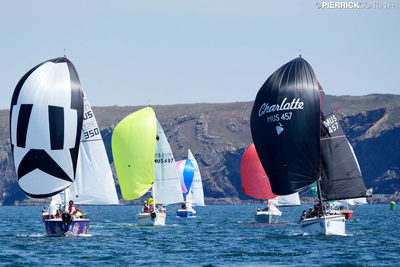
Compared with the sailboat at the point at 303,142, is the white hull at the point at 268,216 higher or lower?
lower

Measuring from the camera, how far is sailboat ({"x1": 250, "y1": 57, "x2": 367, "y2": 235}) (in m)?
39.4

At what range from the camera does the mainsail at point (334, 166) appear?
4003 centimetres

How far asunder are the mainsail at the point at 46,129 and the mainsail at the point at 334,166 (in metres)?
13.0

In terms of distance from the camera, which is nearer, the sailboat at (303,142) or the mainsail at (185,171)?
the sailboat at (303,142)

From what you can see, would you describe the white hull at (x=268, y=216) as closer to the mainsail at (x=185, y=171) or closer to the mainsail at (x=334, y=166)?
the mainsail at (x=334, y=166)

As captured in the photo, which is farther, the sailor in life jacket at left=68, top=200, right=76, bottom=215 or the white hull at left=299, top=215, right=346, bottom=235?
the white hull at left=299, top=215, right=346, bottom=235

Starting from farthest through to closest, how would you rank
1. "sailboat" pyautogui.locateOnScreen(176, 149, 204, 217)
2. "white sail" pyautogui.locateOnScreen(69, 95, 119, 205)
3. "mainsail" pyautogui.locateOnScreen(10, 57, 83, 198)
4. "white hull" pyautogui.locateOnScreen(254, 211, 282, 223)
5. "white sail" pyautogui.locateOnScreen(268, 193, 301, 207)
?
1. "sailboat" pyautogui.locateOnScreen(176, 149, 204, 217)
2. "white sail" pyautogui.locateOnScreen(268, 193, 301, 207)
3. "white hull" pyautogui.locateOnScreen(254, 211, 282, 223)
4. "white sail" pyautogui.locateOnScreen(69, 95, 119, 205)
5. "mainsail" pyautogui.locateOnScreen(10, 57, 83, 198)

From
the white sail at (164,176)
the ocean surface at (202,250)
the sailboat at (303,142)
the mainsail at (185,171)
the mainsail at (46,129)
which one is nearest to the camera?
the ocean surface at (202,250)

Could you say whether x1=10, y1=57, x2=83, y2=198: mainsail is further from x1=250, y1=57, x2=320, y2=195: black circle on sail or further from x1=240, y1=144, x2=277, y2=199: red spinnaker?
x1=240, y1=144, x2=277, y2=199: red spinnaker

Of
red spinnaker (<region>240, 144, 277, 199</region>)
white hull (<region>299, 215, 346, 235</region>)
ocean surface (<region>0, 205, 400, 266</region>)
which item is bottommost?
ocean surface (<region>0, 205, 400, 266</region>)

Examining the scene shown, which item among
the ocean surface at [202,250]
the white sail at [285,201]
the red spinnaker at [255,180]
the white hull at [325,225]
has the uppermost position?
the red spinnaker at [255,180]

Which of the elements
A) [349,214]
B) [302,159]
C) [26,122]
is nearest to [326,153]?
[302,159]

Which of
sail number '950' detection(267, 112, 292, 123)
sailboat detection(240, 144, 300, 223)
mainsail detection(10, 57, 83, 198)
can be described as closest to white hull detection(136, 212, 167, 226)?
sailboat detection(240, 144, 300, 223)

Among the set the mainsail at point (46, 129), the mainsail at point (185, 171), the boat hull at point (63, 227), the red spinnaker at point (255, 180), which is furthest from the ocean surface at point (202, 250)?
the mainsail at point (185, 171)
